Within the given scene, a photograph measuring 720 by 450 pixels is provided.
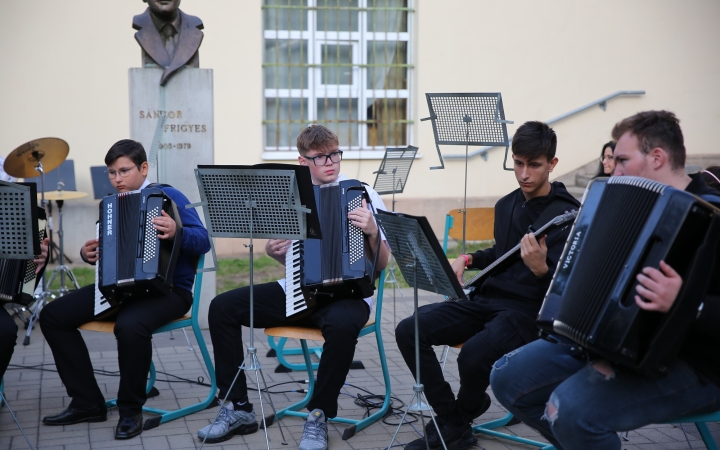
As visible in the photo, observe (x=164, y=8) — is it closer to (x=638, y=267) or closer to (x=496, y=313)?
(x=496, y=313)

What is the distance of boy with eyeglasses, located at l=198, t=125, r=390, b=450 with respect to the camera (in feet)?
12.3

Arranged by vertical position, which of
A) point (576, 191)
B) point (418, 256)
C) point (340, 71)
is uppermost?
point (340, 71)

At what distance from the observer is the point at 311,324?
3.96 m

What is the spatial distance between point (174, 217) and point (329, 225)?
84 centimetres

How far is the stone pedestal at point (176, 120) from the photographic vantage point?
5836 millimetres

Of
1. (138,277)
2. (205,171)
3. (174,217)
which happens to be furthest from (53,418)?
(205,171)

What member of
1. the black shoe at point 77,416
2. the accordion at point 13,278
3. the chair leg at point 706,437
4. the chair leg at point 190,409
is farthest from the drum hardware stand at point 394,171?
the chair leg at point 706,437

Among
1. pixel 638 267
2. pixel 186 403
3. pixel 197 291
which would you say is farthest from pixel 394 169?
pixel 638 267

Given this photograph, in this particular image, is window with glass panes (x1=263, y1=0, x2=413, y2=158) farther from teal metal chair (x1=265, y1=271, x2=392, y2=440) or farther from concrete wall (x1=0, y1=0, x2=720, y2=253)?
teal metal chair (x1=265, y1=271, x2=392, y2=440)

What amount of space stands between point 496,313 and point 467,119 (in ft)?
5.77

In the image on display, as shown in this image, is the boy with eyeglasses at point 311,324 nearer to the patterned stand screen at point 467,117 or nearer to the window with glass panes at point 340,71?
the patterned stand screen at point 467,117

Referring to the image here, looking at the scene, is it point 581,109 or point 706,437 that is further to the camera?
point 581,109

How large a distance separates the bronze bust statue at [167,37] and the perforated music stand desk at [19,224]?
7.91 feet

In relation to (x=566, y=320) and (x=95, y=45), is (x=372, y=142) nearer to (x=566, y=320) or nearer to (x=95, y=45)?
(x=95, y=45)
